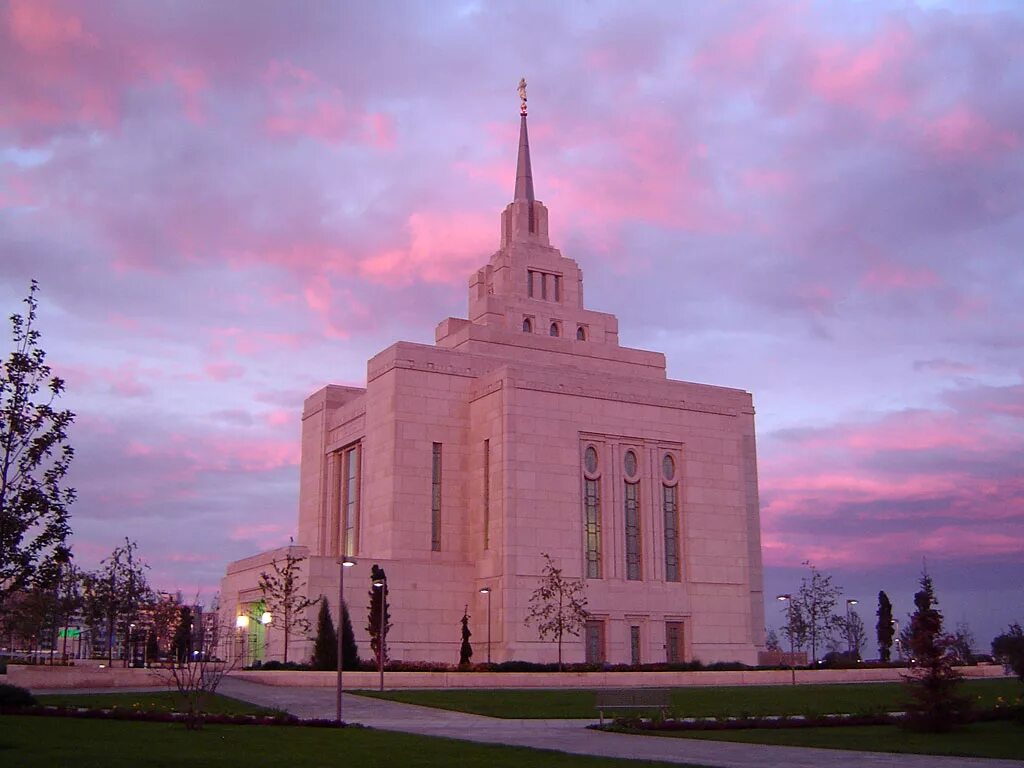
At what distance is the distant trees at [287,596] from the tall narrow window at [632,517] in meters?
18.3

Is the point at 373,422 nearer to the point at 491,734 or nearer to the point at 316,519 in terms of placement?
the point at 316,519

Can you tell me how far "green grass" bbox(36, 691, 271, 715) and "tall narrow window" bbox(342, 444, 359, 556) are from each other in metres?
31.2

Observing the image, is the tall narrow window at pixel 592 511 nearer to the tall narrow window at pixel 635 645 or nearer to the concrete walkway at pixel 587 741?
the tall narrow window at pixel 635 645

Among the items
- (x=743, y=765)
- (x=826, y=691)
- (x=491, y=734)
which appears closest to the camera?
(x=743, y=765)

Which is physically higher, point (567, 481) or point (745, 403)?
point (745, 403)

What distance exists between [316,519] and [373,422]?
1097 cm

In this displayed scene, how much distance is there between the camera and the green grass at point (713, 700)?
30.7 m

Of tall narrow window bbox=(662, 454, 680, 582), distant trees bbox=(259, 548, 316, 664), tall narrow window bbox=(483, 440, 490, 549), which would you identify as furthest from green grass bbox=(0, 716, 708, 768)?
tall narrow window bbox=(662, 454, 680, 582)

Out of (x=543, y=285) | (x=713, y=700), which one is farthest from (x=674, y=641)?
(x=713, y=700)

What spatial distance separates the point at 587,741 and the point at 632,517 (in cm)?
4046

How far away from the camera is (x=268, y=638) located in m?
61.5

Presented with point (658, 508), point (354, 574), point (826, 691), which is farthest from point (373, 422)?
point (826, 691)

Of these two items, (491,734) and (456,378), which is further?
(456,378)

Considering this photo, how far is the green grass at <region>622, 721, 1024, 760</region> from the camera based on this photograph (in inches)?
816
